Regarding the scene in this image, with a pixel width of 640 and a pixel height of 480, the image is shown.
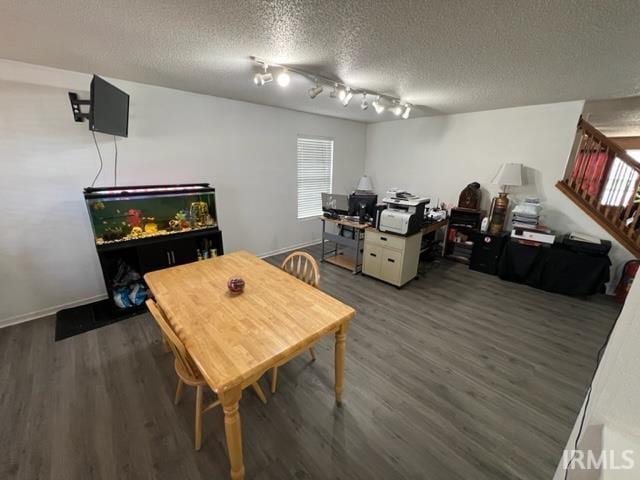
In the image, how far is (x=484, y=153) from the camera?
3.84 m

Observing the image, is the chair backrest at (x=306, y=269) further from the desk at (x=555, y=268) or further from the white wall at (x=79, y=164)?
the desk at (x=555, y=268)

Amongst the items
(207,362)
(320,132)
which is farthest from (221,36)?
(320,132)

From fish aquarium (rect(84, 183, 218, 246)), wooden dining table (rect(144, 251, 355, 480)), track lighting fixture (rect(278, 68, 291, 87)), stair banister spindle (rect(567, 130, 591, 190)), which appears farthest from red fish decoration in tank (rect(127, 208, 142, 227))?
stair banister spindle (rect(567, 130, 591, 190))

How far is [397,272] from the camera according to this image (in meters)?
3.18

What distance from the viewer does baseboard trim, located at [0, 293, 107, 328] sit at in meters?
2.39

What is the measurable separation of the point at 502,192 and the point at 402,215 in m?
1.87

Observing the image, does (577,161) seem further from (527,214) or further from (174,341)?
(174,341)

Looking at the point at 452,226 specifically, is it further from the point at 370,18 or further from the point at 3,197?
the point at 3,197

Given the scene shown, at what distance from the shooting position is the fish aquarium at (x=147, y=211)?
2.45 m

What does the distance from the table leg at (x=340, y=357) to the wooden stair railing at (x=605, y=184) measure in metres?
3.71

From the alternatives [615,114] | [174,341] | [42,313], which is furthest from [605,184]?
[42,313]

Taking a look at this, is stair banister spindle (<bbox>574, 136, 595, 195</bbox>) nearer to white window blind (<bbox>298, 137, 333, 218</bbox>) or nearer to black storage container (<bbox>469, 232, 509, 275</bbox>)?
black storage container (<bbox>469, 232, 509, 275</bbox>)

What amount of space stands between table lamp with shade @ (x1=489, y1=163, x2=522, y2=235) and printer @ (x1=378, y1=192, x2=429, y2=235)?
3.97 feet

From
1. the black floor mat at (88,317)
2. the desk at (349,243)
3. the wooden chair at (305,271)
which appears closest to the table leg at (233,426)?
the wooden chair at (305,271)
